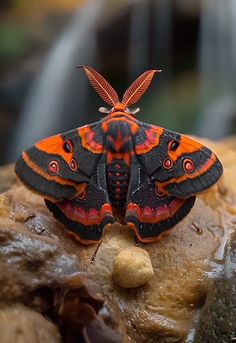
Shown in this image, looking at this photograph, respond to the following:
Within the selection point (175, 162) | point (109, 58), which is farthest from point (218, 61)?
point (175, 162)

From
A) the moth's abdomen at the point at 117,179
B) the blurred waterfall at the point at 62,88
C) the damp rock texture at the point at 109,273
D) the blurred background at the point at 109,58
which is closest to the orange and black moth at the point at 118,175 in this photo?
the moth's abdomen at the point at 117,179

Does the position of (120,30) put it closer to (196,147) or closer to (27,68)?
(27,68)

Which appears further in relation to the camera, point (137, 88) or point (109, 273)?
point (137, 88)

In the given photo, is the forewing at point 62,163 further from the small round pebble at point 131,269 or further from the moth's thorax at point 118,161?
the small round pebble at point 131,269

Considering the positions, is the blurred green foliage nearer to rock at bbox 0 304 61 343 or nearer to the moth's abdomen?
the moth's abdomen

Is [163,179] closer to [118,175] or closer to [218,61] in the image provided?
[118,175]
